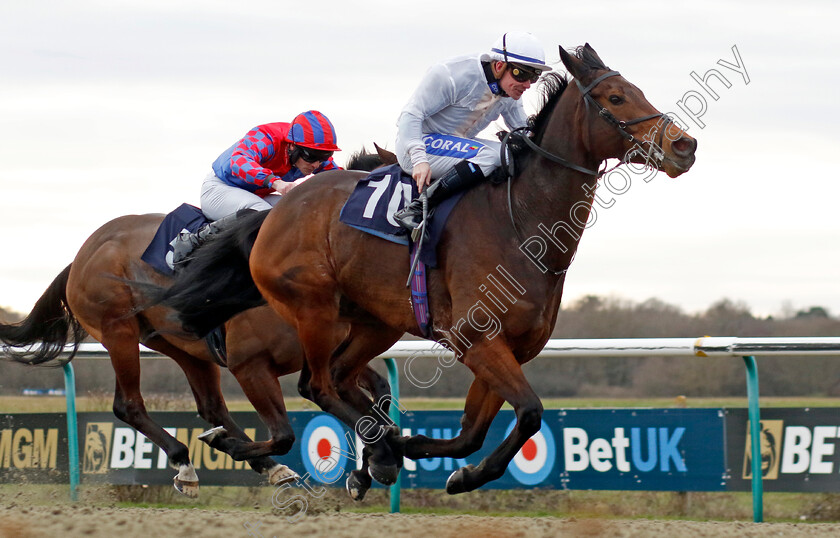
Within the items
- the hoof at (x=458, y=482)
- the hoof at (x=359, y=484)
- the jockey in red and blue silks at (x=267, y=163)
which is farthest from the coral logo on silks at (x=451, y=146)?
the hoof at (x=359, y=484)

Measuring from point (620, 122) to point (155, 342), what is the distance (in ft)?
12.0

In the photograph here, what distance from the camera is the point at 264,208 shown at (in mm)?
5789

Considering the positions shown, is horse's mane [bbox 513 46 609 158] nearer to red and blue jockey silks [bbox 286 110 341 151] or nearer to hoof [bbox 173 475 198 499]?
red and blue jockey silks [bbox 286 110 341 151]

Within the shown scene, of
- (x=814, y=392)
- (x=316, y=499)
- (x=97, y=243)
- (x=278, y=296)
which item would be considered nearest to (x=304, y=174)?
(x=278, y=296)

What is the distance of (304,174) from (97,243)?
1.62 metres

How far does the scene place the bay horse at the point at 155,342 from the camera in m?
5.61

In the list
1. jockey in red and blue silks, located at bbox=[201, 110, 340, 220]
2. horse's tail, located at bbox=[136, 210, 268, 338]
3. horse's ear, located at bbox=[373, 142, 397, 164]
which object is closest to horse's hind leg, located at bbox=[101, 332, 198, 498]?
horse's tail, located at bbox=[136, 210, 268, 338]

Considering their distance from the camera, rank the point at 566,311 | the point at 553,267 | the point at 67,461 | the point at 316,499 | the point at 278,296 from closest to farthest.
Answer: the point at 553,267
the point at 278,296
the point at 316,499
the point at 67,461
the point at 566,311

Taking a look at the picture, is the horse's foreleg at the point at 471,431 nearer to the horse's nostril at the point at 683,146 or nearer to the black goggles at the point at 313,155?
the horse's nostril at the point at 683,146

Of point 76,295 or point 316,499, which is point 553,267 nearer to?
point 316,499

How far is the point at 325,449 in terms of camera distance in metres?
6.78

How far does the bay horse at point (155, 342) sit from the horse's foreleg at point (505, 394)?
4.44 ft

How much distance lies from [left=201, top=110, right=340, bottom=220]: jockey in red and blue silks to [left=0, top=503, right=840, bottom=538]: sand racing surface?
1774 mm

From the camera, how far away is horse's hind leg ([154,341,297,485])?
5.59 metres
